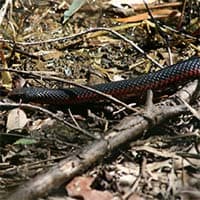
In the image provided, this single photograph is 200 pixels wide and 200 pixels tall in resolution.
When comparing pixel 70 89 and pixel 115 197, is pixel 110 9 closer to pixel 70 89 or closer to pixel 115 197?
pixel 70 89

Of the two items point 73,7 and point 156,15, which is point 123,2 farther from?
point 73,7

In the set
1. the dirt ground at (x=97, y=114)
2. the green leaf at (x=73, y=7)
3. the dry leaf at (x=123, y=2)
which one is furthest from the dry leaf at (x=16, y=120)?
the dry leaf at (x=123, y=2)

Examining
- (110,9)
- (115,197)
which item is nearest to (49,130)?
(115,197)

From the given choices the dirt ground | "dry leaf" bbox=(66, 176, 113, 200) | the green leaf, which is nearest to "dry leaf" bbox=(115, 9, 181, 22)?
the dirt ground

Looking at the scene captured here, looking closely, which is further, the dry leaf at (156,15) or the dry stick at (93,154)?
the dry leaf at (156,15)

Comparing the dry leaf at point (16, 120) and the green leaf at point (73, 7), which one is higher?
the green leaf at point (73, 7)

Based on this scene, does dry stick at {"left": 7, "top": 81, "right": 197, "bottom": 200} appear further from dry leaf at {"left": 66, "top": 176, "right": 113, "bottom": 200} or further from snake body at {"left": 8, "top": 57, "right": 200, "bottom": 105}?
snake body at {"left": 8, "top": 57, "right": 200, "bottom": 105}

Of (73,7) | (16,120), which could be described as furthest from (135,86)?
(73,7)

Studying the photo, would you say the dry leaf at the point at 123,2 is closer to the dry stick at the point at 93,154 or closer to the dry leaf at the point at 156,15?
the dry leaf at the point at 156,15
